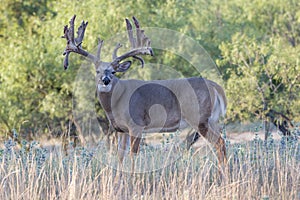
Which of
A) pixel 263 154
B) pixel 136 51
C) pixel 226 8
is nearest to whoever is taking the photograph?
pixel 263 154

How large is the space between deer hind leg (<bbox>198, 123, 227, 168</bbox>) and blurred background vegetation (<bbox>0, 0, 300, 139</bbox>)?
4.30 metres

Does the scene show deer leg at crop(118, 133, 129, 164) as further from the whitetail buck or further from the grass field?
the grass field

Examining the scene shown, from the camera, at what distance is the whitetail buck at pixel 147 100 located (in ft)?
32.0

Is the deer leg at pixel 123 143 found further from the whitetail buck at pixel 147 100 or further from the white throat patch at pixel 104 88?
the white throat patch at pixel 104 88

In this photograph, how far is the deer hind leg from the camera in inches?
362

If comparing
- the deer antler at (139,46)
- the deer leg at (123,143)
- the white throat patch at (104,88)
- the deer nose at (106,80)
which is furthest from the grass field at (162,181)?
the deer antler at (139,46)

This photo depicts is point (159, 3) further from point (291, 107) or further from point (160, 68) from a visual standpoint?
point (291, 107)

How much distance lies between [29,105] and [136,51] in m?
6.93

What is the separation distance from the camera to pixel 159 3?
16312 millimetres

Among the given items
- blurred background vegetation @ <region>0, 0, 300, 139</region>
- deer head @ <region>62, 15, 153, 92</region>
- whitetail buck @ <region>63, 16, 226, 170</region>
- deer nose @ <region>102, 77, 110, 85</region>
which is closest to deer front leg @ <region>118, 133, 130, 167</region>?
whitetail buck @ <region>63, 16, 226, 170</region>

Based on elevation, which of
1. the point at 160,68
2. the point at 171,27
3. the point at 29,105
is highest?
the point at 171,27

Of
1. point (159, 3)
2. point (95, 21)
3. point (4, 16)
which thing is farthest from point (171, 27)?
point (4, 16)

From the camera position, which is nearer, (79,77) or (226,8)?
(79,77)

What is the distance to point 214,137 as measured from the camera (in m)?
9.68
